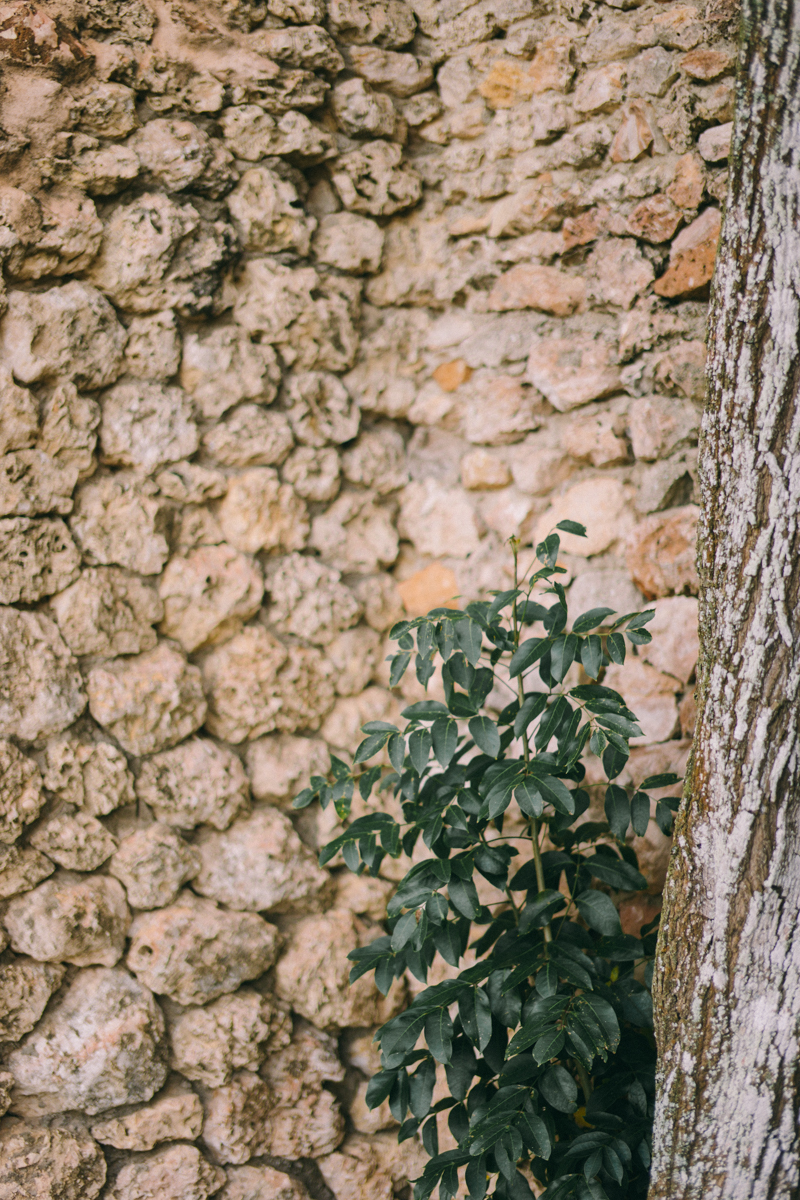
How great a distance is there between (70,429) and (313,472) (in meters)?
0.52

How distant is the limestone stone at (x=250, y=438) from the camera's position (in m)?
1.70

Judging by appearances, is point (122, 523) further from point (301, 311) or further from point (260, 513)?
point (301, 311)

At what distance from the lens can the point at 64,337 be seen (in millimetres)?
1497

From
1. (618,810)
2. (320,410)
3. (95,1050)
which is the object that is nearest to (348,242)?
(320,410)

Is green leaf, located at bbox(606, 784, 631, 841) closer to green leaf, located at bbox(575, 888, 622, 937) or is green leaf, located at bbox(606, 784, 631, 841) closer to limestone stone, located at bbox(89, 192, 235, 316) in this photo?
green leaf, located at bbox(575, 888, 622, 937)

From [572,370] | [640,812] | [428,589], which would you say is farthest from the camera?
[428,589]

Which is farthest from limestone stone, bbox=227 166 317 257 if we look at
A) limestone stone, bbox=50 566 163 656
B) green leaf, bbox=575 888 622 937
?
green leaf, bbox=575 888 622 937

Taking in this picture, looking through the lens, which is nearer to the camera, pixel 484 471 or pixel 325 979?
pixel 325 979

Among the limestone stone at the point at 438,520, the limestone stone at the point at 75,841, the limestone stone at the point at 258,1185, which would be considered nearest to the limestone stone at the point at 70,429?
the limestone stone at the point at 75,841

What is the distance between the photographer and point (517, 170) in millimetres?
1794

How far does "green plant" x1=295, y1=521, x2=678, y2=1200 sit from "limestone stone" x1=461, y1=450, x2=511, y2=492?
0.54m

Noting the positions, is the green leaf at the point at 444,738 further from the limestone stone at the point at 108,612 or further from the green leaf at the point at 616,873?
the limestone stone at the point at 108,612

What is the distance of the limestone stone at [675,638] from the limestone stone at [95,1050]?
3.75 ft

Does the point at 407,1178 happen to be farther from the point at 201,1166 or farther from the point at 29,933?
the point at 29,933
